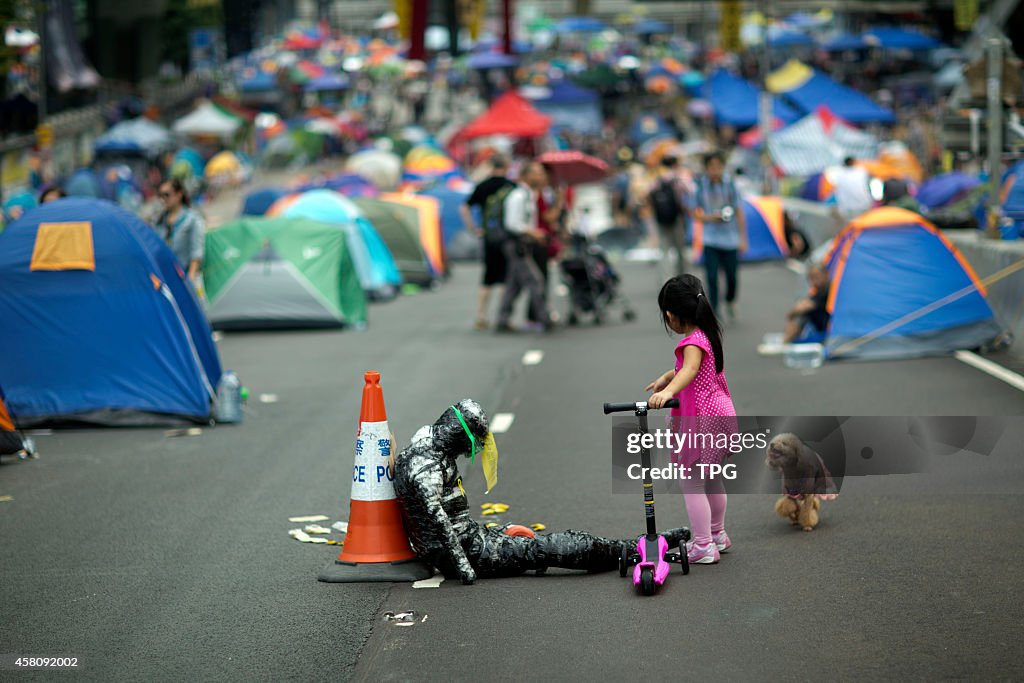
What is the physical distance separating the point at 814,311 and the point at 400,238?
399 inches

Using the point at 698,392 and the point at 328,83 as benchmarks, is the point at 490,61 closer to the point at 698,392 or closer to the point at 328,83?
the point at 328,83

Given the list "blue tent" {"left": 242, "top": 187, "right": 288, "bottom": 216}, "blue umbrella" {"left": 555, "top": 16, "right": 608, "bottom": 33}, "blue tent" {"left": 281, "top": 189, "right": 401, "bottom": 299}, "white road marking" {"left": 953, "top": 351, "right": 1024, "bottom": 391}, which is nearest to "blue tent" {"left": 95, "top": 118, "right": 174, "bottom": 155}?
"blue tent" {"left": 242, "top": 187, "right": 288, "bottom": 216}

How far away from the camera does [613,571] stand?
22.5 feet

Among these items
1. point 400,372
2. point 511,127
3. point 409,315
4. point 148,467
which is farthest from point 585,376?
point 511,127

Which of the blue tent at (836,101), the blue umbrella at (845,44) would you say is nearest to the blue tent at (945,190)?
the blue tent at (836,101)

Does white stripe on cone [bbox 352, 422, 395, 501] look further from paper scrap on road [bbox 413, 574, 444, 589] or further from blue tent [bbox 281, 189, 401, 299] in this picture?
blue tent [bbox 281, 189, 401, 299]

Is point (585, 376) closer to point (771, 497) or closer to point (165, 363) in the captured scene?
point (165, 363)

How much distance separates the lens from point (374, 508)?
686 cm

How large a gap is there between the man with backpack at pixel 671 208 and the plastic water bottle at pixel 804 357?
21.7ft

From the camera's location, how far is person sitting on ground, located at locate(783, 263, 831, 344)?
543 inches

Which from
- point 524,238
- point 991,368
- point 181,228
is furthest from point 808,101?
point 181,228

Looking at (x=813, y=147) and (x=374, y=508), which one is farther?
(x=813, y=147)

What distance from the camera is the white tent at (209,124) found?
47875 millimetres

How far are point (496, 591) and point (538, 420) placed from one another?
4597mm
